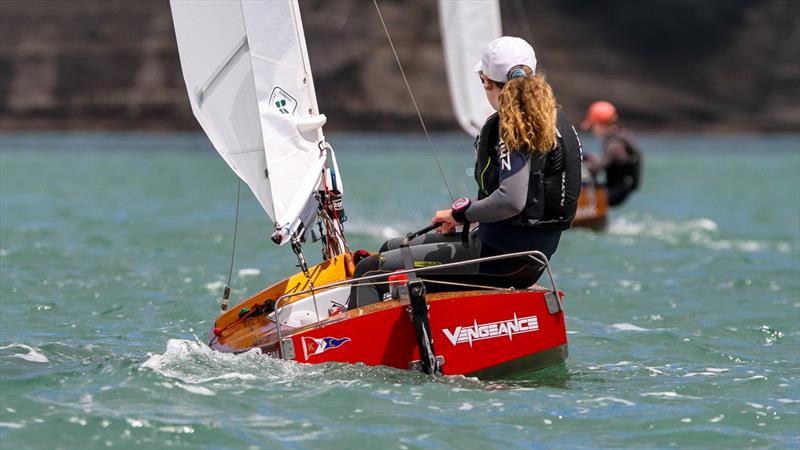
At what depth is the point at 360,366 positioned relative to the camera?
19.2 ft

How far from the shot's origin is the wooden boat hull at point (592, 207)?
13.9 metres

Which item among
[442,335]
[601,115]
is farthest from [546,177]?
[601,115]

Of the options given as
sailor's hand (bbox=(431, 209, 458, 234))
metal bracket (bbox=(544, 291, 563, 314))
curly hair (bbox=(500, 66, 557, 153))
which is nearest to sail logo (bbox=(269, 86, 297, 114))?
sailor's hand (bbox=(431, 209, 458, 234))

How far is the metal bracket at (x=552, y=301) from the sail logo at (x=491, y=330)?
8 cm

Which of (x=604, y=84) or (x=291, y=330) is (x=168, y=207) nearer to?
(x=291, y=330)

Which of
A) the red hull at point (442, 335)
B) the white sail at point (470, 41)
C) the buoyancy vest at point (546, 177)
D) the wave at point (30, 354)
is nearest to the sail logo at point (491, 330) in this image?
the red hull at point (442, 335)

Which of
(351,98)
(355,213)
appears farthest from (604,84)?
(355,213)

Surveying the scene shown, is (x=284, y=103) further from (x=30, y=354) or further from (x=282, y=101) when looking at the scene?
(x=30, y=354)

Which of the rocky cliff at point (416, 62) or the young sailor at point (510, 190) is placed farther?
the rocky cliff at point (416, 62)

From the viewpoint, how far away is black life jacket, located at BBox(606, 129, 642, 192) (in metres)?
13.7

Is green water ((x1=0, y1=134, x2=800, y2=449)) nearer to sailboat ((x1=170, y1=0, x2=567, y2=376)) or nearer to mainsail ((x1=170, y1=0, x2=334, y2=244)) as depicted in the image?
sailboat ((x1=170, y1=0, x2=567, y2=376))

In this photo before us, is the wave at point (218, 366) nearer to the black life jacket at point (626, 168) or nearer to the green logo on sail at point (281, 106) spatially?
the green logo on sail at point (281, 106)

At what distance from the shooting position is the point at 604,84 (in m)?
52.1

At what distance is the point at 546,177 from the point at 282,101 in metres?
1.56
